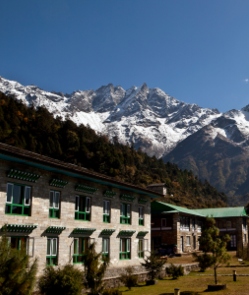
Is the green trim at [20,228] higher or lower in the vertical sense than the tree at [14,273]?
higher

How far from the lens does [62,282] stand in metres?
17.4

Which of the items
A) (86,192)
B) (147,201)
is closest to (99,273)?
(86,192)

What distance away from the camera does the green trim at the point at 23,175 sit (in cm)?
2236

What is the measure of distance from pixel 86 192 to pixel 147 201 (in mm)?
10943

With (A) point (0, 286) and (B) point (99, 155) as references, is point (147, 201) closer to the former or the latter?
(A) point (0, 286)

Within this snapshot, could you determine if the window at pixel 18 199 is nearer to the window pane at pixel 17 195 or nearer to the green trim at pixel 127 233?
the window pane at pixel 17 195

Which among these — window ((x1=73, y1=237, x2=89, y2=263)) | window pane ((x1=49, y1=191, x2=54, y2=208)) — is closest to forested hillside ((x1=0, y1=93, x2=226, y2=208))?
window ((x1=73, y1=237, x2=89, y2=263))

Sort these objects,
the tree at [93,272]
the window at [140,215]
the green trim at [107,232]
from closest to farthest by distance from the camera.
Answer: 1. the tree at [93,272]
2. the green trim at [107,232]
3. the window at [140,215]

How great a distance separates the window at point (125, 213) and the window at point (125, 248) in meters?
1.64

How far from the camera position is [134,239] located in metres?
35.5

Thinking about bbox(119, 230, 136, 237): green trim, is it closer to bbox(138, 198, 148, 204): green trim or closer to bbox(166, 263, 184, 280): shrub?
bbox(138, 198, 148, 204): green trim

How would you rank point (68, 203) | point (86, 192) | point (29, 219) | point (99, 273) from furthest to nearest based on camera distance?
1. point (86, 192)
2. point (68, 203)
3. point (29, 219)
4. point (99, 273)

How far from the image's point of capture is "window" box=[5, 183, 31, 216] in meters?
22.7

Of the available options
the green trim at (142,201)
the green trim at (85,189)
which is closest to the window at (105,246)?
the green trim at (85,189)
